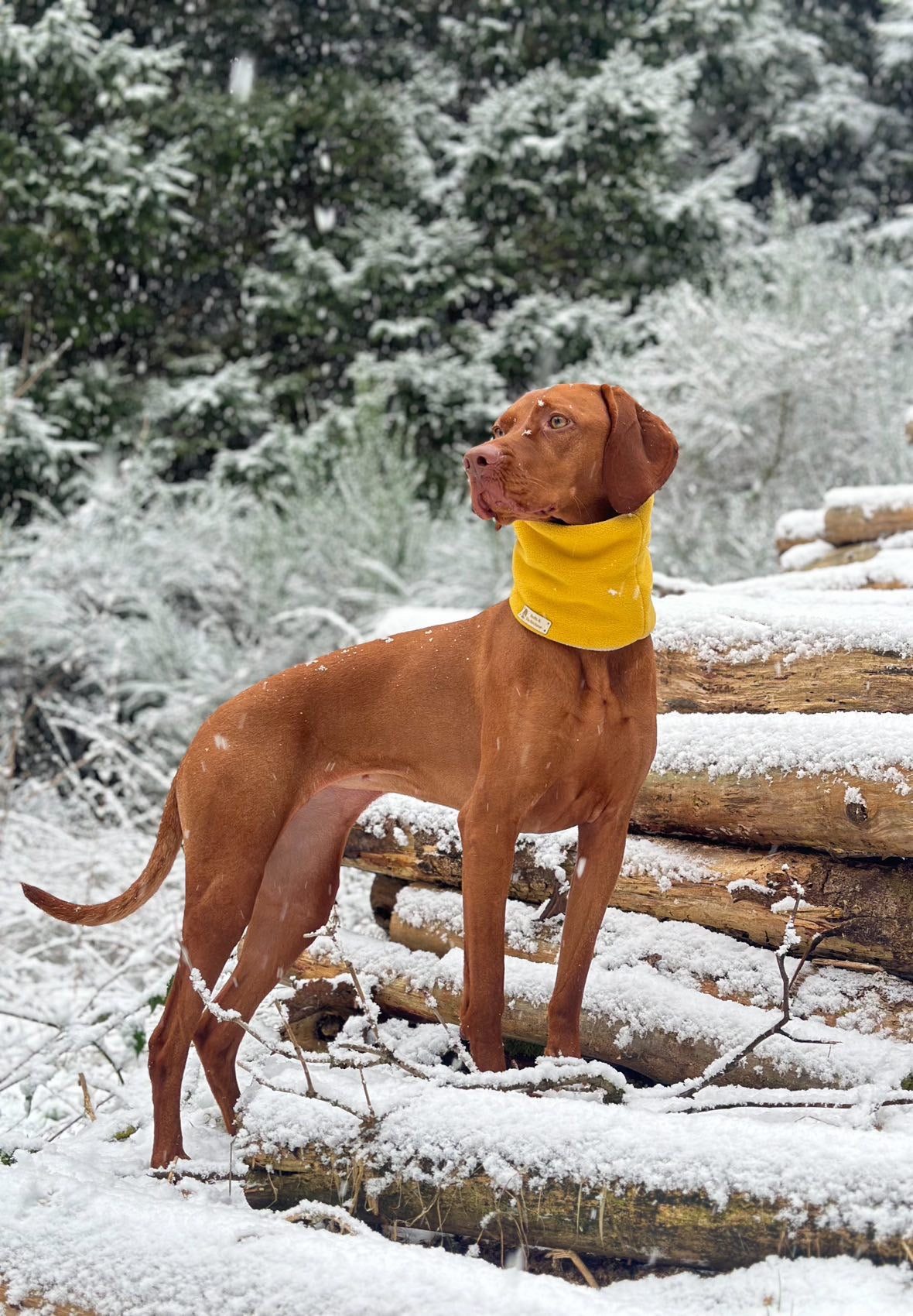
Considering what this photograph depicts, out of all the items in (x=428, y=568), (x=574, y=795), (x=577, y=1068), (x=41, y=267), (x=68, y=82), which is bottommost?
(x=428, y=568)

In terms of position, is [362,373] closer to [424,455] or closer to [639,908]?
[424,455]

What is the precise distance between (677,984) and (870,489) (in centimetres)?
323

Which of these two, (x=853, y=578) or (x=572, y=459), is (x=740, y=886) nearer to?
(x=572, y=459)

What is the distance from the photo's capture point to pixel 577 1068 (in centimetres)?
225

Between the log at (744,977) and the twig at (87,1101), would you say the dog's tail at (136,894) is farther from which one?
the log at (744,977)

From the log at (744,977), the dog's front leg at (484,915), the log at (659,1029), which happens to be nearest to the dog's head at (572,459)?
the dog's front leg at (484,915)

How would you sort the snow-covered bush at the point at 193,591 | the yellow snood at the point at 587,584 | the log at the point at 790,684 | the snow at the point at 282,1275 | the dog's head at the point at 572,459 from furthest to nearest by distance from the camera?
the snow-covered bush at the point at 193,591
the log at the point at 790,684
the yellow snood at the point at 587,584
the dog's head at the point at 572,459
the snow at the point at 282,1275

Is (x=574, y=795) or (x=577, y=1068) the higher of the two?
(x=574, y=795)

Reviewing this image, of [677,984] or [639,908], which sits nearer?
[677,984]

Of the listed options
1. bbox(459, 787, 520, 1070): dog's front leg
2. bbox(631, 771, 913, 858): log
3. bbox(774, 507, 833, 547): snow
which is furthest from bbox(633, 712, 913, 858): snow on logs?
bbox(774, 507, 833, 547): snow

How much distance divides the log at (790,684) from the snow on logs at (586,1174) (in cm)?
134

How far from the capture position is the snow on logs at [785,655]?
10.6 feet

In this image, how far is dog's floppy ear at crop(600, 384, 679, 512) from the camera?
7.34ft

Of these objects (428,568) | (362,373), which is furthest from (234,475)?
(428,568)
